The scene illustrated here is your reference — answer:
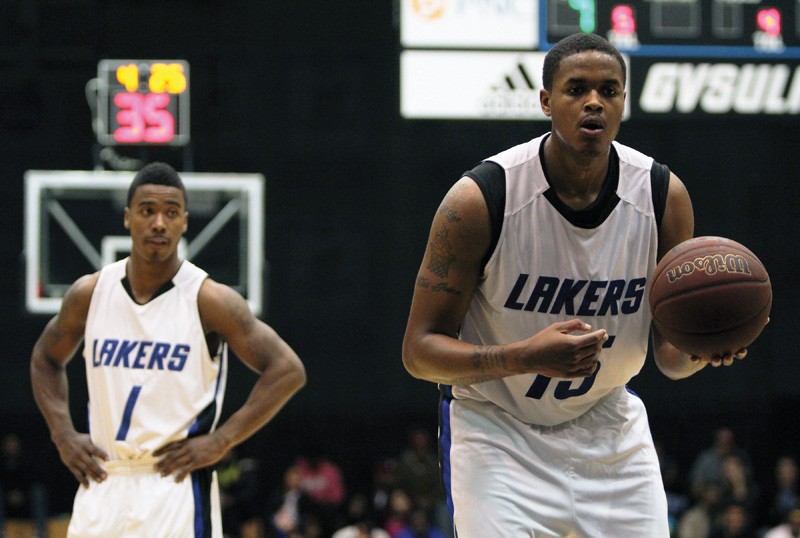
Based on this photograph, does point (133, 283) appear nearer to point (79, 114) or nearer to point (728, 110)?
point (728, 110)

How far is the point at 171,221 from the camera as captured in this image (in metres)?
4.95

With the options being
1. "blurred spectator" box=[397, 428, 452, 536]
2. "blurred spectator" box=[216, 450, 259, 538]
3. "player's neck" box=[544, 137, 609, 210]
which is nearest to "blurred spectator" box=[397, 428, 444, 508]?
"blurred spectator" box=[397, 428, 452, 536]

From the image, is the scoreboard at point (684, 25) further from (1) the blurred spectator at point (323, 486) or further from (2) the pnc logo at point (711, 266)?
(2) the pnc logo at point (711, 266)

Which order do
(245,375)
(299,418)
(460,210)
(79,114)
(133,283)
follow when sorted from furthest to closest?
1. (299,418)
2. (245,375)
3. (79,114)
4. (133,283)
5. (460,210)

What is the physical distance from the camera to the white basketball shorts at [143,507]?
4.52 meters

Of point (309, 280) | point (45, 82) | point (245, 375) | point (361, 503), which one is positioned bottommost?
point (361, 503)

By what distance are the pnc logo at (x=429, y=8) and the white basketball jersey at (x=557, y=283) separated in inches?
254

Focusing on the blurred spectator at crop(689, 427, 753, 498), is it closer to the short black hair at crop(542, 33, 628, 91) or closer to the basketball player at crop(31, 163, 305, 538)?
the basketball player at crop(31, 163, 305, 538)

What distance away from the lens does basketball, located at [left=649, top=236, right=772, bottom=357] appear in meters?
3.60

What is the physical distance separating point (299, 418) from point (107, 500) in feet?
34.9

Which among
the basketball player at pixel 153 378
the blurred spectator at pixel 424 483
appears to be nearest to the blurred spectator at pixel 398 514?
the blurred spectator at pixel 424 483

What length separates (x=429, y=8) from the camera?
33.0ft

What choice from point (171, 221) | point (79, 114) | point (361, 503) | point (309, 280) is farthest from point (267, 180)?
point (171, 221)

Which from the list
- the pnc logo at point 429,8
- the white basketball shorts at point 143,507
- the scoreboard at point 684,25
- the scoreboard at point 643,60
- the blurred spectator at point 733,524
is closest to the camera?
the white basketball shorts at point 143,507
